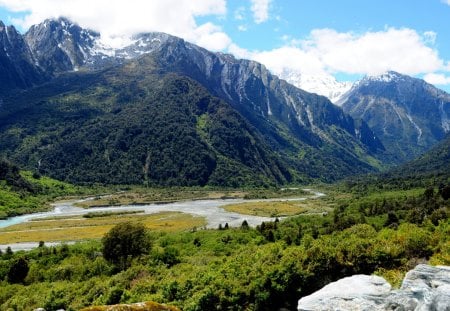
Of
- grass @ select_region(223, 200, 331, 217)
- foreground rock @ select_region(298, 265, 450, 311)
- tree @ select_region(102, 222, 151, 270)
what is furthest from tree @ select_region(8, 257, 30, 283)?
grass @ select_region(223, 200, 331, 217)

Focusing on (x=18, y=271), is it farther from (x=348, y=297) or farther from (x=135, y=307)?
(x=348, y=297)

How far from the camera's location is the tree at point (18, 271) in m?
74.8

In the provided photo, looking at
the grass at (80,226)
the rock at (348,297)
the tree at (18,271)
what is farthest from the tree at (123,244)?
the rock at (348,297)

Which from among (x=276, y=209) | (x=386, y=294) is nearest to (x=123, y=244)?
(x=386, y=294)

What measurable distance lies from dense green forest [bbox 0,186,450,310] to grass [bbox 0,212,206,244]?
Result: 37.7m

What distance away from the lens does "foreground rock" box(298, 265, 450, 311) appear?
58.1 ft

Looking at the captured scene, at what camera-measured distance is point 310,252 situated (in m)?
42.2

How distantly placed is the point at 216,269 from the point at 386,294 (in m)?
30.9

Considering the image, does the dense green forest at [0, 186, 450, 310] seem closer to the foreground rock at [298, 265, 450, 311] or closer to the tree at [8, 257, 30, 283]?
the tree at [8, 257, 30, 283]

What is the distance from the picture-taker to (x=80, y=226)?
149m

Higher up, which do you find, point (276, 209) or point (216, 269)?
point (216, 269)

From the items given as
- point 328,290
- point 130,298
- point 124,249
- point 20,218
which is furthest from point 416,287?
point 20,218

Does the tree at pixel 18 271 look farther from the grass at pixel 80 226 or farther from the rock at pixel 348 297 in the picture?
the rock at pixel 348 297

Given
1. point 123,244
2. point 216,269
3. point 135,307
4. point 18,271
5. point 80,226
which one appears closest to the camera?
point 135,307
